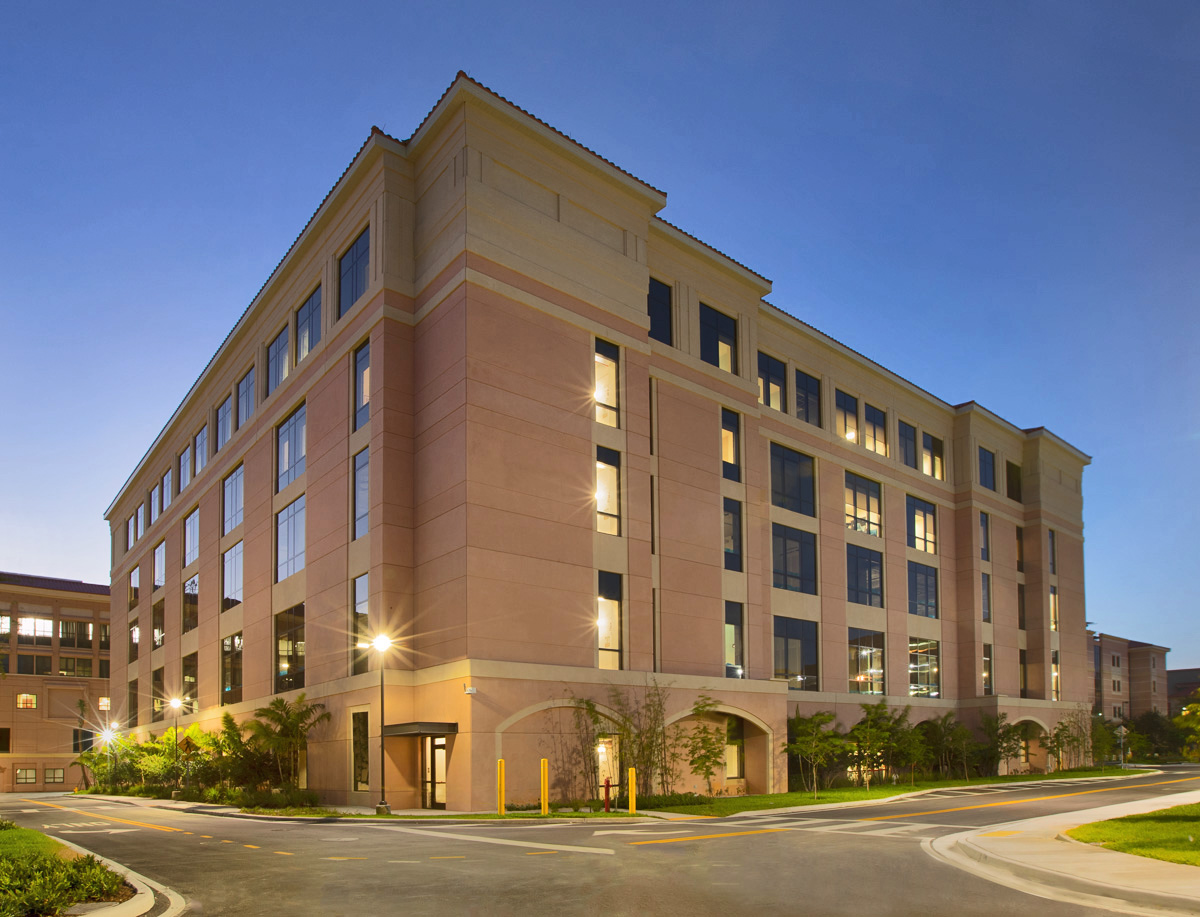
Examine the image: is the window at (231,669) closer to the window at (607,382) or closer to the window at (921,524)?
the window at (607,382)

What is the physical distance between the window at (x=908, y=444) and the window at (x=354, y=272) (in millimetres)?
30721

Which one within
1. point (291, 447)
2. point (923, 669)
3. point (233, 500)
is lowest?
point (923, 669)

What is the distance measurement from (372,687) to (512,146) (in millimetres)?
18329

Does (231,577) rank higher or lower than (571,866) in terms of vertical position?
higher

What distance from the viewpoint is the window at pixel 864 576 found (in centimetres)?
4841

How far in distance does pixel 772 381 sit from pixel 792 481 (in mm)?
4663

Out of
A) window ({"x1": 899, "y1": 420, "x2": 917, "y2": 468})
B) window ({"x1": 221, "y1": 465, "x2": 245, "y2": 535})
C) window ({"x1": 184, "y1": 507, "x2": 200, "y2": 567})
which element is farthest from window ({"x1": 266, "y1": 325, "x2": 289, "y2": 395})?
window ({"x1": 899, "y1": 420, "x2": 917, "y2": 468})

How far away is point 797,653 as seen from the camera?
44219 millimetres

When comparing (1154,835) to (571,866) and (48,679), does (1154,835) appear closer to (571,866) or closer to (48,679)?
(571,866)

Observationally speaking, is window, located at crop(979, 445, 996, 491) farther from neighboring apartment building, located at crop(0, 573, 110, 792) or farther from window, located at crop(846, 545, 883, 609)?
neighboring apartment building, located at crop(0, 573, 110, 792)

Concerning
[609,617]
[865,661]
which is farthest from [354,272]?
[865,661]

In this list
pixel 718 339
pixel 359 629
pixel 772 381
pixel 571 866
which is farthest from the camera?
pixel 772 381

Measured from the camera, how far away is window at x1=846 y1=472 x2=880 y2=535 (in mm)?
49219

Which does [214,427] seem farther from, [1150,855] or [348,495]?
[1150,855]
